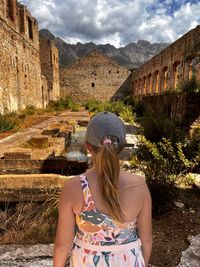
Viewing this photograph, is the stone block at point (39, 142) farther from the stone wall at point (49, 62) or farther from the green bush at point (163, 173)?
the stone wall at point (49, 62)

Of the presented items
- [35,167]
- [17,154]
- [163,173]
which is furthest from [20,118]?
[163,173]

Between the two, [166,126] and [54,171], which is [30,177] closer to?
[54,171]

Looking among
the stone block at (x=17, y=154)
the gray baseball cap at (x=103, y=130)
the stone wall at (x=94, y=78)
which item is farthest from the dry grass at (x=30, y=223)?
the stone wall at (x=94, y=78)

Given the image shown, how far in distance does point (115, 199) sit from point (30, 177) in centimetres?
252

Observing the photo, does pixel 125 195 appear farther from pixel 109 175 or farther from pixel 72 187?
pixel 72 187

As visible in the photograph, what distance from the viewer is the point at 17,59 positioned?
14672mm

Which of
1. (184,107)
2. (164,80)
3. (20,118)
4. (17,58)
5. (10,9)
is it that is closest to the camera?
(184,107)

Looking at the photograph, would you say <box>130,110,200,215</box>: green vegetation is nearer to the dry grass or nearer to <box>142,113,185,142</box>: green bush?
<box>142,113,185,142</box>: green bush

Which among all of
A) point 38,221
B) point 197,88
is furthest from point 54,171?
point 197,88

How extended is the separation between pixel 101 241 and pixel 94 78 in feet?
101

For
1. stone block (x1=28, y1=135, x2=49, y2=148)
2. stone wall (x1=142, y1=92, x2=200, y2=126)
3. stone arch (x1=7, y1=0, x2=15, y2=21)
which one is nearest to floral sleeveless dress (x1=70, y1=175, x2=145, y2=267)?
stone block (x1=28, y1=135, x2=49, y2=148)

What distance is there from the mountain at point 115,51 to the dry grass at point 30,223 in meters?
57.0

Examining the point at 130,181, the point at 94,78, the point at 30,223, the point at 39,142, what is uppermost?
the point at 94,78

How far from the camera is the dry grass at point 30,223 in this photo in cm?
271
